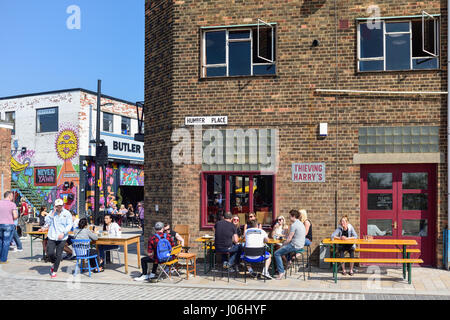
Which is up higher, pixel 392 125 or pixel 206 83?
pixel 206 83

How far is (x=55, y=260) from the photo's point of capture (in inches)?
436

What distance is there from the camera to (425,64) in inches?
476

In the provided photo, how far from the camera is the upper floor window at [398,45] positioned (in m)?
12.0

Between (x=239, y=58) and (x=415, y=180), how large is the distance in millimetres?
5629

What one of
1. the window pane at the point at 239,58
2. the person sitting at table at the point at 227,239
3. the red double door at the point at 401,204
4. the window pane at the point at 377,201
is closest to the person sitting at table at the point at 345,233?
the red double door at the point at 401,204

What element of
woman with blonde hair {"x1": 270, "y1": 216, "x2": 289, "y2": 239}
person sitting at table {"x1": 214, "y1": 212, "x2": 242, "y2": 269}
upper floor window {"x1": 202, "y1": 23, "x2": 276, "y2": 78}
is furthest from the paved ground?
upper floor window {"x1": 202, "y1": 23, "x2": 276, "y2": 78}

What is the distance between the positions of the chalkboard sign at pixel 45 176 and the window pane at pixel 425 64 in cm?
2167

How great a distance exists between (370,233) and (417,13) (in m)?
5.73

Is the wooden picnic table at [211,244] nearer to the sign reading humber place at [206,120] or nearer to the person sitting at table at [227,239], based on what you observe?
the person sitting at table at [227,239]

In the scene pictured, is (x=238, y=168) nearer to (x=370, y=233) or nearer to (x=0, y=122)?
(x=370, y=233)

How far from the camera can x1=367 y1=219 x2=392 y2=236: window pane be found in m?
12.2

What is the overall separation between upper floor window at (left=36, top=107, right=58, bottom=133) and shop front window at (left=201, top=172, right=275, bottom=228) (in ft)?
58.2

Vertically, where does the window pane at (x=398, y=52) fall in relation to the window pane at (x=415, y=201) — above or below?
above
